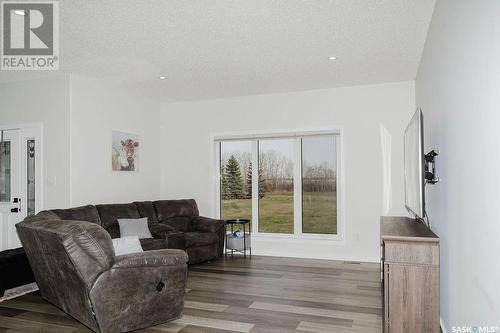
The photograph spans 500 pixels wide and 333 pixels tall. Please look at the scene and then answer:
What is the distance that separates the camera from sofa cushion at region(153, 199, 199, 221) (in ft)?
20.2

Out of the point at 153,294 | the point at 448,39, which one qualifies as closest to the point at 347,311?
the point at 153,294

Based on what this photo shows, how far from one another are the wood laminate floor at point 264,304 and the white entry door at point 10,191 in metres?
1.67

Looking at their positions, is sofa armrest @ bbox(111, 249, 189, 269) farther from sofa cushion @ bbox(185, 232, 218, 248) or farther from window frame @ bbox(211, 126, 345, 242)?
window frame @ bbox(211, 126, 345, 242)

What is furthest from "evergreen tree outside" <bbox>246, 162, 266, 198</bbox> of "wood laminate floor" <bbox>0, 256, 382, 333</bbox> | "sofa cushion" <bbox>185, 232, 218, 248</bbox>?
"wood laminate floor" <bbox>0, 256, 382, 333</bbox>

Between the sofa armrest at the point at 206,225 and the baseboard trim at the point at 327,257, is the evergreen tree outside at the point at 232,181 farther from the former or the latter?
the baseboard trim at the point at 327,257

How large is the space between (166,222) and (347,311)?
11.1 feet

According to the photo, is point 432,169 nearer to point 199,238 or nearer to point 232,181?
point 199,238

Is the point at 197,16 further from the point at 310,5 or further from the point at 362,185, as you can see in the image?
the point at 362,185

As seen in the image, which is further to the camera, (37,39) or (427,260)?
(37,39)

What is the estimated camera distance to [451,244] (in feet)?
9.12

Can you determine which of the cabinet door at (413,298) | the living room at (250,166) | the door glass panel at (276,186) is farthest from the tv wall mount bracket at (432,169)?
the door glass panel at (276,186)

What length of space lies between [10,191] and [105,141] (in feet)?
4.90

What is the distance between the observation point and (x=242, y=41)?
4.08 m

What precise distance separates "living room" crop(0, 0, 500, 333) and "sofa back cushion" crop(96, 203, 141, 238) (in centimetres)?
3
